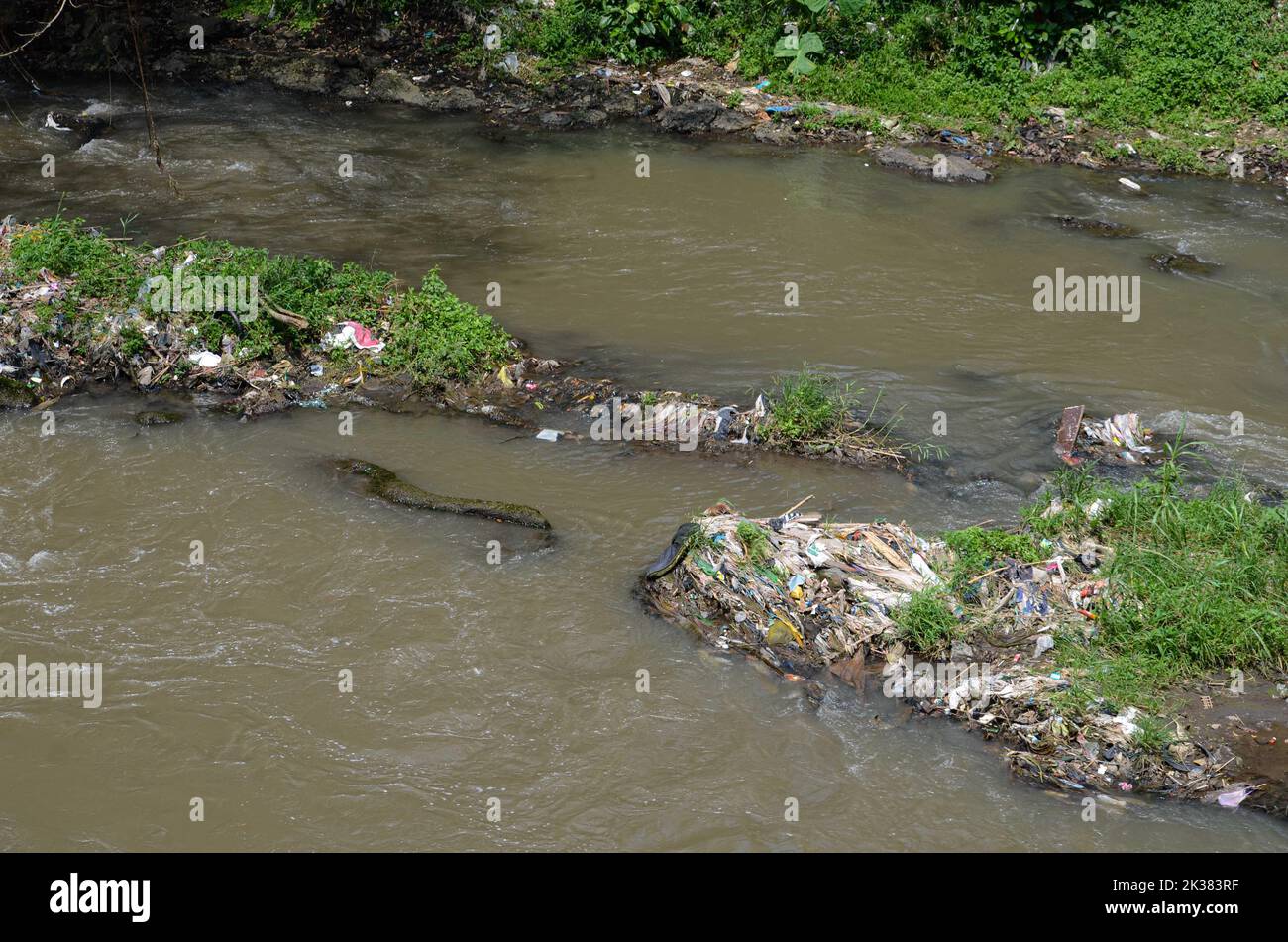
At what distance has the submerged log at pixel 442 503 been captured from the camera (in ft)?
21.2

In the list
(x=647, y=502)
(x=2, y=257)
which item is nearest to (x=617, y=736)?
(x=647, y=502)

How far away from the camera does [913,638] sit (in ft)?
17.6

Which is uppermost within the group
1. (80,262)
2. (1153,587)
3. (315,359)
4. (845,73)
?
(845,73)

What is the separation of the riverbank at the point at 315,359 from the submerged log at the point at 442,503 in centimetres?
95

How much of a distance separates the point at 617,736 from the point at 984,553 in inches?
84.8

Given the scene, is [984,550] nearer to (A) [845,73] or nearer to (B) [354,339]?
(B) [354,339]

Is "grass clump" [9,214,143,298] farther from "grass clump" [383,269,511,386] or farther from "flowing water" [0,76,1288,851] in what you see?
"grass clump" [383,269,511,386]

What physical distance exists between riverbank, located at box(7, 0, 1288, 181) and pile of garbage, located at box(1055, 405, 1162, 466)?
4.95 meters

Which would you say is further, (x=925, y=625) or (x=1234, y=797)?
(x=925, y=625)

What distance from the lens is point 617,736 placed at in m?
5.09

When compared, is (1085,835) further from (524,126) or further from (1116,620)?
(524,126)

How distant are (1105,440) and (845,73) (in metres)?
7.54

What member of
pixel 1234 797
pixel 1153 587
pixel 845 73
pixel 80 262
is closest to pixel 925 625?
pixel 1153 587
